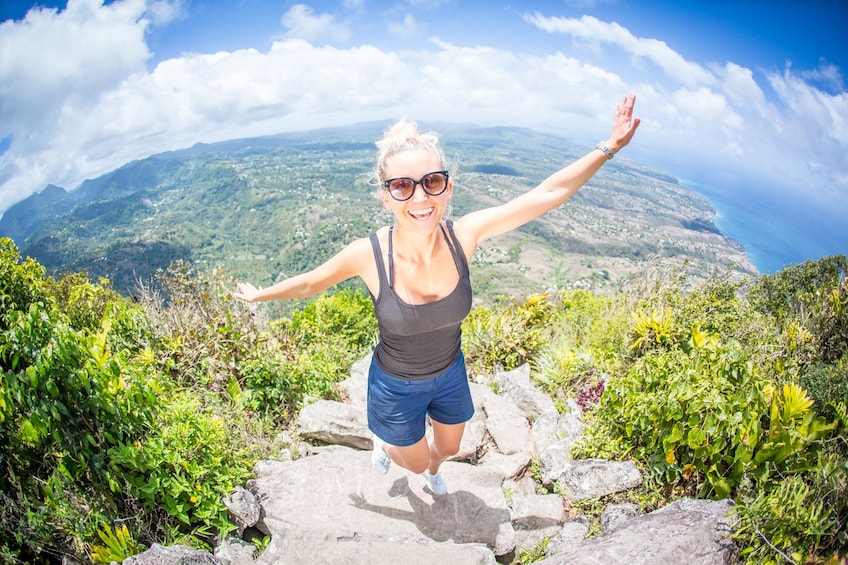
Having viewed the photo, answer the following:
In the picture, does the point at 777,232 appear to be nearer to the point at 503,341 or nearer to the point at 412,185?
the point at 503,341

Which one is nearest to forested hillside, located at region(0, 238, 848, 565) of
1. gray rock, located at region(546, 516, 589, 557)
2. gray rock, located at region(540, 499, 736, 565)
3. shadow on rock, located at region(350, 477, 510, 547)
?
gray rock, located at region(540, 499, 736, 565)

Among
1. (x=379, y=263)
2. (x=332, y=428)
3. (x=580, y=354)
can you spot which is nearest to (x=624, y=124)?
(x=379, y=263)

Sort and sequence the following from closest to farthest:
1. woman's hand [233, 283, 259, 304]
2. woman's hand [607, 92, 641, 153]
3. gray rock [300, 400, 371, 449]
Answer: woman's hand [607, 92, 641, 153], woman's hand [233, 283, 259, 304], gray rock [300, 400, 371, 449]

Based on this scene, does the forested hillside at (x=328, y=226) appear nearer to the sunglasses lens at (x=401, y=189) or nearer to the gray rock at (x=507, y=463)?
the gray rock at (x=507, y=463)

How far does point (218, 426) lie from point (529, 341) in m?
3.78

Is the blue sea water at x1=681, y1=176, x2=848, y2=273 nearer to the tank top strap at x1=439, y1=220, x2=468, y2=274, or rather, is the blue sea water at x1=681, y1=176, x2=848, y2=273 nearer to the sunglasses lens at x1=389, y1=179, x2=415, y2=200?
the tank top strap at x1=439, y1=220, x2=468, y2=274

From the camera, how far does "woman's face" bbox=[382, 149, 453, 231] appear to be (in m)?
1.96

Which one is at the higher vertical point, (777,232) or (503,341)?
(777,232)

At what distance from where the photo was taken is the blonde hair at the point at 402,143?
2008mm

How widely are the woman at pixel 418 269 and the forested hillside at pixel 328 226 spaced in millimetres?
26424

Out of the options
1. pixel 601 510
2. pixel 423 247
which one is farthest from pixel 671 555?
pixel 423 247

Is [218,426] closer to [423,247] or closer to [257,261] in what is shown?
[423,247]

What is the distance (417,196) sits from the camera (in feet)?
6.46

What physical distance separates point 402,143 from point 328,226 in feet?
282
